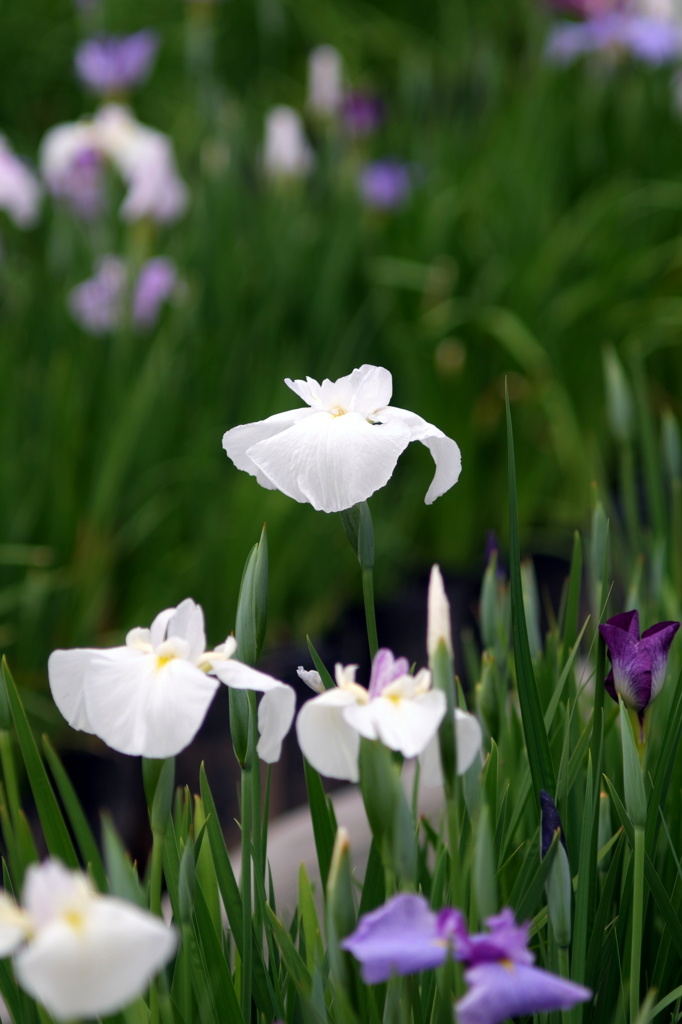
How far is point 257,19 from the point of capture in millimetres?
3734

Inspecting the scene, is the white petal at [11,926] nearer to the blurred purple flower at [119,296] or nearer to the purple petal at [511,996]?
the purple petal at [511,996]

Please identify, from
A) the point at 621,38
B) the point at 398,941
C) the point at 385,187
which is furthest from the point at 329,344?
the point at 398,941

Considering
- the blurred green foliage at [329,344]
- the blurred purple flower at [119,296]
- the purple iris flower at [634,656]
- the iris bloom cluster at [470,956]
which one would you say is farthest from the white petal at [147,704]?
the blurred purple flower at [119,296]

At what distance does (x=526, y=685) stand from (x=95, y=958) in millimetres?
270

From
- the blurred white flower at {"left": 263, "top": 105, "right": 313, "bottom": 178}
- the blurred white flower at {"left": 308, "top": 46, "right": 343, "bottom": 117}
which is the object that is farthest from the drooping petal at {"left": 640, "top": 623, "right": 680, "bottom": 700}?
the blurred white flower at {"left": 308, "top": 46, "right": 343, "bottom": 117}

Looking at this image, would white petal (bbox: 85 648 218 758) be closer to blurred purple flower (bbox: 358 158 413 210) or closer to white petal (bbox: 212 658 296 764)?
white petal (bbox: 212 658 296 764)

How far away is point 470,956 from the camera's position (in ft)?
1.11

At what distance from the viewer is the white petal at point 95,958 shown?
0.86 ft

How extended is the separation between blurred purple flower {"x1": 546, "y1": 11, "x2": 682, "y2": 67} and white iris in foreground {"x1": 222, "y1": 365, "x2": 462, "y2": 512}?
6.83 feet

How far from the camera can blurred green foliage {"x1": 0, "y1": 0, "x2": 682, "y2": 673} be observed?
4.59ft

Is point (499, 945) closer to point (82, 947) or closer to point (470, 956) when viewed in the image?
point (470, 956)

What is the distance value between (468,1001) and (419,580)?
1314mm

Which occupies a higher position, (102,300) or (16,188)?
(16,188)

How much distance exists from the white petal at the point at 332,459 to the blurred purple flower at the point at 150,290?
1.21 metres
